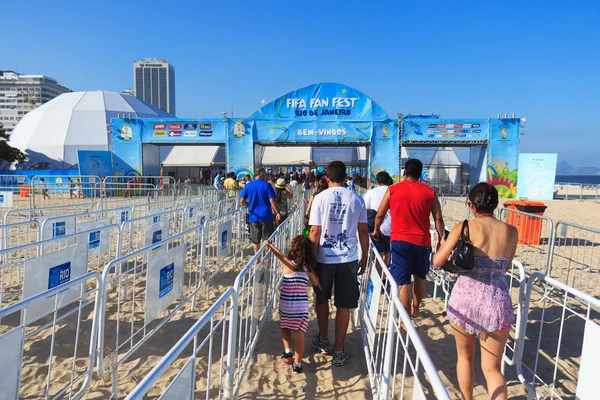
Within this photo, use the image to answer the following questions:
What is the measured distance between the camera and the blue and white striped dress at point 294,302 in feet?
12.2

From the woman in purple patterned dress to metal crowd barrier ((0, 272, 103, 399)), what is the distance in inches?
109

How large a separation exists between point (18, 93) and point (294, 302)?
603 feet

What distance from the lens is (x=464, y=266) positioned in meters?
2.63

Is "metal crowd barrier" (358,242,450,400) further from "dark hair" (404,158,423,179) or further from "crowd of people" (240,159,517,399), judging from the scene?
"dark hair" (404,158,423,179)

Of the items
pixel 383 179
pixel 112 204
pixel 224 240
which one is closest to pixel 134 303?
pixel 224 240

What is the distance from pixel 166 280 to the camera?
390 centimetres

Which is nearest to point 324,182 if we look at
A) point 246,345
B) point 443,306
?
point 443,306

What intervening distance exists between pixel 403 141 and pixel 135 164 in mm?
18299

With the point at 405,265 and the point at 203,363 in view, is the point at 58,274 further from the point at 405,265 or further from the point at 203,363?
the point at 405,265

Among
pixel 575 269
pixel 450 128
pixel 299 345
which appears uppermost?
pixel 450 128

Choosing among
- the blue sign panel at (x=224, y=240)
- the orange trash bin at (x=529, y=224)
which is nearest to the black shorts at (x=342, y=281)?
the blue sign panel at (x=224, y=240)

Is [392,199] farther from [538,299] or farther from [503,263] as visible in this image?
[538,299]

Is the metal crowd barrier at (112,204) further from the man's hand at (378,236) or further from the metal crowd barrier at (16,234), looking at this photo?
the man's hand at (378,236)

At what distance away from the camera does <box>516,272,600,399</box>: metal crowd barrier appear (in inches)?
88.3
